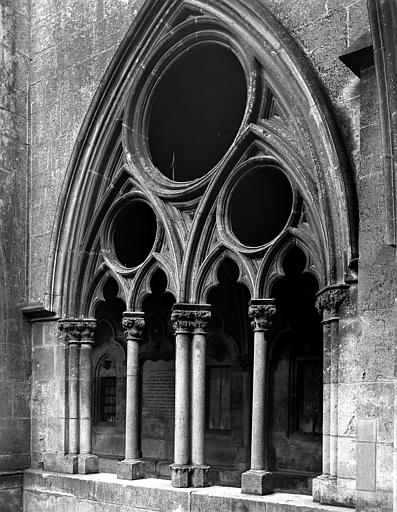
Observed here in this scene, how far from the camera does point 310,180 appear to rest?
593 centimetres

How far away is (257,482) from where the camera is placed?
19.8 feet

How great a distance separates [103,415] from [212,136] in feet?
17.0

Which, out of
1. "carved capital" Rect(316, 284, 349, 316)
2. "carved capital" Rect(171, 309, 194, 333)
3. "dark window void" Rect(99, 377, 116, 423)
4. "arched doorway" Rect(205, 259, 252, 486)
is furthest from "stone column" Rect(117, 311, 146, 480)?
"dark window void" Rect(99, 377, 116, 423)

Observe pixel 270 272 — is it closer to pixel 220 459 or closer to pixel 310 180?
pixel 310 180

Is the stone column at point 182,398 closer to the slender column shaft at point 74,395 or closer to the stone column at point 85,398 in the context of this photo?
the stone column at point 85,398

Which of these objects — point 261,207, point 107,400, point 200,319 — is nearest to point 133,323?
point 200,319

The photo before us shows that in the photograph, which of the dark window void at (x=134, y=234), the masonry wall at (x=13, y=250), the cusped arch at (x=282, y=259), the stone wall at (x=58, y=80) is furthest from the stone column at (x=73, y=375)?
the cusped arch at (x=282, y=259)

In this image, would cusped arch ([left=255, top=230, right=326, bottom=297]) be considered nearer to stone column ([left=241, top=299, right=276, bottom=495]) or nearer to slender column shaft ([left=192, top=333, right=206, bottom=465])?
stone column ([left=241, top=299, right=276, bottom=495])

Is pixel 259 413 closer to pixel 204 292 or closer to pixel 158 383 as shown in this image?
pixel 204 292

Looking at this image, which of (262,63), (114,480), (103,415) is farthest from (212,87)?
(103,415)

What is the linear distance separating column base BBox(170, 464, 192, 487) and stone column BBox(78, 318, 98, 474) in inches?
57.2

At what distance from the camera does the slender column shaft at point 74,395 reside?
7.77m

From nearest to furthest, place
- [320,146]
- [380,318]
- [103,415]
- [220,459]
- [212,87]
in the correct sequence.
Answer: [380,318] → [320,146] → [212,87] → [220,459] → [103,415]

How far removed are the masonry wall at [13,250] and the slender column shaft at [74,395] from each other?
72 centimetres
